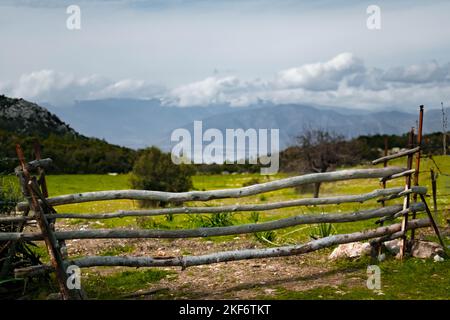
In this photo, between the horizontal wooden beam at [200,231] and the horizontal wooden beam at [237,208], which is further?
the horizontal wooden beam at [237,208]

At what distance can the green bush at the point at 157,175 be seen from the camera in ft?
82.6

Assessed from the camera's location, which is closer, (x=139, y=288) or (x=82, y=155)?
(x=139, y=288)

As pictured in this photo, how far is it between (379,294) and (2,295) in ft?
13.9

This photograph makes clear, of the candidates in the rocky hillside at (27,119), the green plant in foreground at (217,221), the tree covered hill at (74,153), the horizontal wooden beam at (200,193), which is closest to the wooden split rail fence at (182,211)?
the horizontal wooden beam at (200,193)

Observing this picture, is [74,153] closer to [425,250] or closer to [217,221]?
[217,221]

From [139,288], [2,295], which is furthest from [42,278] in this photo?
[139,288]

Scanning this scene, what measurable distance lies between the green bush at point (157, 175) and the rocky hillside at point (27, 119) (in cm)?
3507

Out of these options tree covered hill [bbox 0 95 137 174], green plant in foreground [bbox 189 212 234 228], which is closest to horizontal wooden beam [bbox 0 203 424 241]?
green plant in foreground [bbox 189 212 234 228]

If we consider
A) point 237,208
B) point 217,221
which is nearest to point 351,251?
point 237,208

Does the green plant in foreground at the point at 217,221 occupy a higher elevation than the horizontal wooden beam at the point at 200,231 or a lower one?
lower

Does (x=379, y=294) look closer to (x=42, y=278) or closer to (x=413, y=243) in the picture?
(x=413, y=243)

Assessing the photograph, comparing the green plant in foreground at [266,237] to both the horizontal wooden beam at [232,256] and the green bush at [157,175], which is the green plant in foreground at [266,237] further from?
the green bush at [157,175]

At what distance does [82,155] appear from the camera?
4372 cm

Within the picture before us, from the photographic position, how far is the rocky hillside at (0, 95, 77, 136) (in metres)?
58.5
